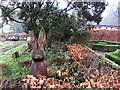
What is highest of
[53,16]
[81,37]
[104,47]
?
[53,16]

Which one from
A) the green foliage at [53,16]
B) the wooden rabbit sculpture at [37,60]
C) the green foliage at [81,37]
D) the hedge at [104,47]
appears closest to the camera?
the wooden rabbit sculpture at [37,60]

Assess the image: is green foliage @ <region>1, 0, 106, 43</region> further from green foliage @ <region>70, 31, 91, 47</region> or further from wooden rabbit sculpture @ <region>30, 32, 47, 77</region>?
wooden rabbit sculpture @ <region>30, 32, 47, 77</region>

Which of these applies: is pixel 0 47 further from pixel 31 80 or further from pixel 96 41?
pixel 96 41

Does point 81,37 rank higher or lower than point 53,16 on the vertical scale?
lower

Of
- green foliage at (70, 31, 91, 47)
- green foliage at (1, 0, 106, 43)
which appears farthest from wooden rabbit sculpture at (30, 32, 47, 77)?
green foliage at (70, 31, 91, 47)

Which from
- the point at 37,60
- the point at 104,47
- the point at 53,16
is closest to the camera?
the point at 37,60

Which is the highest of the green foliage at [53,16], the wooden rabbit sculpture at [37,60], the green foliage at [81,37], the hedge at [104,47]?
the green foliage at [53,16]

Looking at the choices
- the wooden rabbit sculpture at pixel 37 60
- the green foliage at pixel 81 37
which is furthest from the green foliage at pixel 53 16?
the wooden rabbit sculpture at pixel 37 60

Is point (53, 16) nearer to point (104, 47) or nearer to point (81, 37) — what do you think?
point (81, 37)

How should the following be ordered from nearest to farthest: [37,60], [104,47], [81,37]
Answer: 1. [37,60]
2. [81,37]
3. [104,47]

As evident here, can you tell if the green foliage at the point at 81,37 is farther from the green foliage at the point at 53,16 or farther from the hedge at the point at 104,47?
the hedge at the point at 104,47

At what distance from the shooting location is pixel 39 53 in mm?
1628

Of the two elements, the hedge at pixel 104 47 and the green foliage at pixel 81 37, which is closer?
the green foliage at pixel 81 37

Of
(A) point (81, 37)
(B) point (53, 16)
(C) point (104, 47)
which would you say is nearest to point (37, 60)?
(B) point (53, 16)
